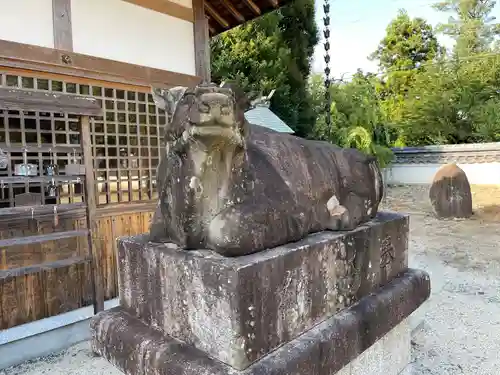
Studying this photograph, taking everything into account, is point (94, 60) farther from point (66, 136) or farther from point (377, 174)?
point (377, 174)

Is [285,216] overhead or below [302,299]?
overhead

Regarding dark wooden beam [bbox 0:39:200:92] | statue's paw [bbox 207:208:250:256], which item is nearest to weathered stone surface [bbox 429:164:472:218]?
dark wooden beam [bbox 0:39:200:92]

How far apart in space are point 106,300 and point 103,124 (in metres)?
1.90

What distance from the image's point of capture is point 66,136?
3.69 metres

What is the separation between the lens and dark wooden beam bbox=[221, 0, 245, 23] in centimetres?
493

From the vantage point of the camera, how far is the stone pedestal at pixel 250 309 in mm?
1194

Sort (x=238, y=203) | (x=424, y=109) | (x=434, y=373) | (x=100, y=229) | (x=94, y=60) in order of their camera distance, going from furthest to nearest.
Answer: (x=424, y=109), (x=100, y=229), (x=94, y=60), (x=434, y=373), (x=238, y=203)

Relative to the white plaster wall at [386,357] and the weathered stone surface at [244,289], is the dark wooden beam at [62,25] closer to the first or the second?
the weathered stone surface at [244,289]

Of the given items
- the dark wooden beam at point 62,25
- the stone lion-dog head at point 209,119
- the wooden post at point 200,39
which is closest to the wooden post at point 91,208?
the dark wooden beam at point 62,25

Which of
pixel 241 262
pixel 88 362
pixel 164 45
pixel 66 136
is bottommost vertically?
pixel 88 362

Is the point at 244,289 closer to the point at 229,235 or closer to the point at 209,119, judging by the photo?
the point at 229,235

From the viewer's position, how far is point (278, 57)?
9.72 meters

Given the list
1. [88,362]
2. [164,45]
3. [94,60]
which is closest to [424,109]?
[164,45]

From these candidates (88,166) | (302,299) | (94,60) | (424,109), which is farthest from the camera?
(424,109)
